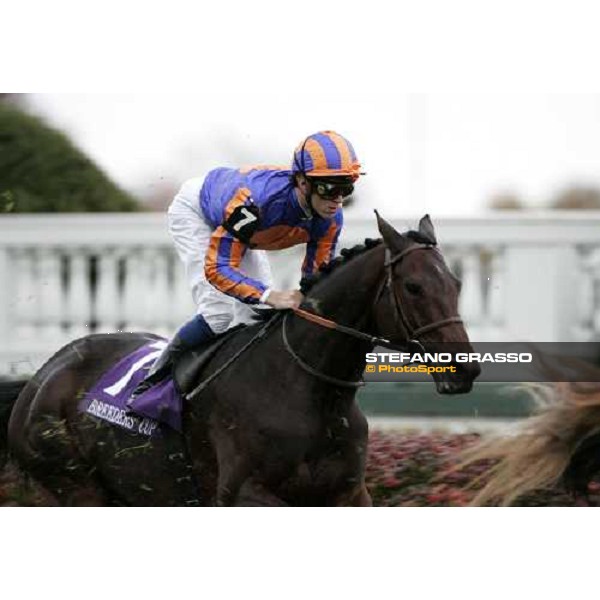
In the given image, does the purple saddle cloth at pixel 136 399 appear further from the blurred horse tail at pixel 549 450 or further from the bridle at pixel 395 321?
the blurred horse tail at pixel 549 450

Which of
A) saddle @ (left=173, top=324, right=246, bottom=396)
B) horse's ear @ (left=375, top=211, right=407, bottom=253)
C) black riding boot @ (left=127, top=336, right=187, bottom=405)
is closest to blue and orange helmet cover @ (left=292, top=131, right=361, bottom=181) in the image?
horse's ear @ (left=375, top=211, right=407, bottom=253)

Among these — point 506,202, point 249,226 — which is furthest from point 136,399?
point 506,202

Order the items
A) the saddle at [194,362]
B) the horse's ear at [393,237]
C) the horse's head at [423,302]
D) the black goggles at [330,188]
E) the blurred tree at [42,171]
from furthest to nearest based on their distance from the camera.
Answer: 1. the blurred tree at [42,171]
2. the saddle at [194,362]
3. the black goggles at [330,188]
4. the horse's ear at [393,237]
5. the horse's head at [423,302]

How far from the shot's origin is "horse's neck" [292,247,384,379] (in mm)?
3893

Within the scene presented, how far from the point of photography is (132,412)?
4.42m

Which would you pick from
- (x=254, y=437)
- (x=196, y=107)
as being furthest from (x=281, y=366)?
(x=196, y=107)

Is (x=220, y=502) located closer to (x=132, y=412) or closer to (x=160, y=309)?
(x=132, y=412)

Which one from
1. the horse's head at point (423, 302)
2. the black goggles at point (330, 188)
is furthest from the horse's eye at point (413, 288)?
the black goggles at point (330, 188)

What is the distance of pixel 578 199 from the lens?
496cm

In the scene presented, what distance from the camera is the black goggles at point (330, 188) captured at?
391 centimetres

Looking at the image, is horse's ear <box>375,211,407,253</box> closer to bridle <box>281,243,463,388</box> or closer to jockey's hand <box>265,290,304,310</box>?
bridle <box>281,243,463,388</box>

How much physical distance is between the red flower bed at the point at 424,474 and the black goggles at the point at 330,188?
1289 millimetres

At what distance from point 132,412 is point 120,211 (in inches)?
42.4

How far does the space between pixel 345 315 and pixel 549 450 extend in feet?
4.50
